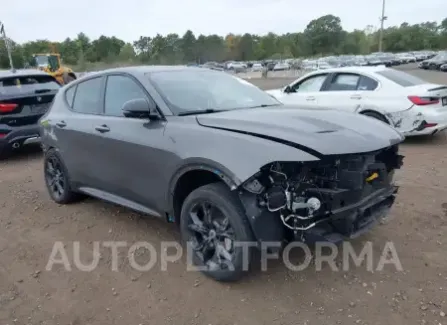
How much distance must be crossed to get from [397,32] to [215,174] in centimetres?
10237

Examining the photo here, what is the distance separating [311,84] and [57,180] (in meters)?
5.62

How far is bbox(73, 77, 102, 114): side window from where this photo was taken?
4.61 metres

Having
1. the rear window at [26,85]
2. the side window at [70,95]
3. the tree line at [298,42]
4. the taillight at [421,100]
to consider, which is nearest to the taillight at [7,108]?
the rear window at [26,85]

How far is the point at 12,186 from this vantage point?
6434 millimetres

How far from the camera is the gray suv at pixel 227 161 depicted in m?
3.07

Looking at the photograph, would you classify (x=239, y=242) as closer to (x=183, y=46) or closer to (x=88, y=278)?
(x=88, y=278)

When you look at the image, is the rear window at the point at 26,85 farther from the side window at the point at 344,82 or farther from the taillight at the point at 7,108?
the side window at the point at 344,82

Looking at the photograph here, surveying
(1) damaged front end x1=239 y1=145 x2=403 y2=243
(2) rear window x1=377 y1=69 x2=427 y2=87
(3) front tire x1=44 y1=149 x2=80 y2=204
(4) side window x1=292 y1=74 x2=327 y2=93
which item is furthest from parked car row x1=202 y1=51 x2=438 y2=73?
(1) damaged front end x1=239 y1=145 x2=403 y2=243

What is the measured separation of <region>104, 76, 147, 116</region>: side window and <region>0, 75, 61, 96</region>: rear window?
4.08 m

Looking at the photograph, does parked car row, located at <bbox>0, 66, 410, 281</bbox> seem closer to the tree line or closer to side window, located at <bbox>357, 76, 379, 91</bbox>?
side window, located at <bbox>357, 76, 379, 91</bbox>

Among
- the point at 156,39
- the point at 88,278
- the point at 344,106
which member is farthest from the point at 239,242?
the point at 156,39

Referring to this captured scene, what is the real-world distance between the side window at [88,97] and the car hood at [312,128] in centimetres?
148

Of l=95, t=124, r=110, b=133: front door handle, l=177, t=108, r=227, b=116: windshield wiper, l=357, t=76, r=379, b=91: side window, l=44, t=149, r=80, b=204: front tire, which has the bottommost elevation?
l=44, t=149, r=80, b=204: front tire

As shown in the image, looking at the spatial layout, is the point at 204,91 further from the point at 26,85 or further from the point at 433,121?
the point at 26,85
